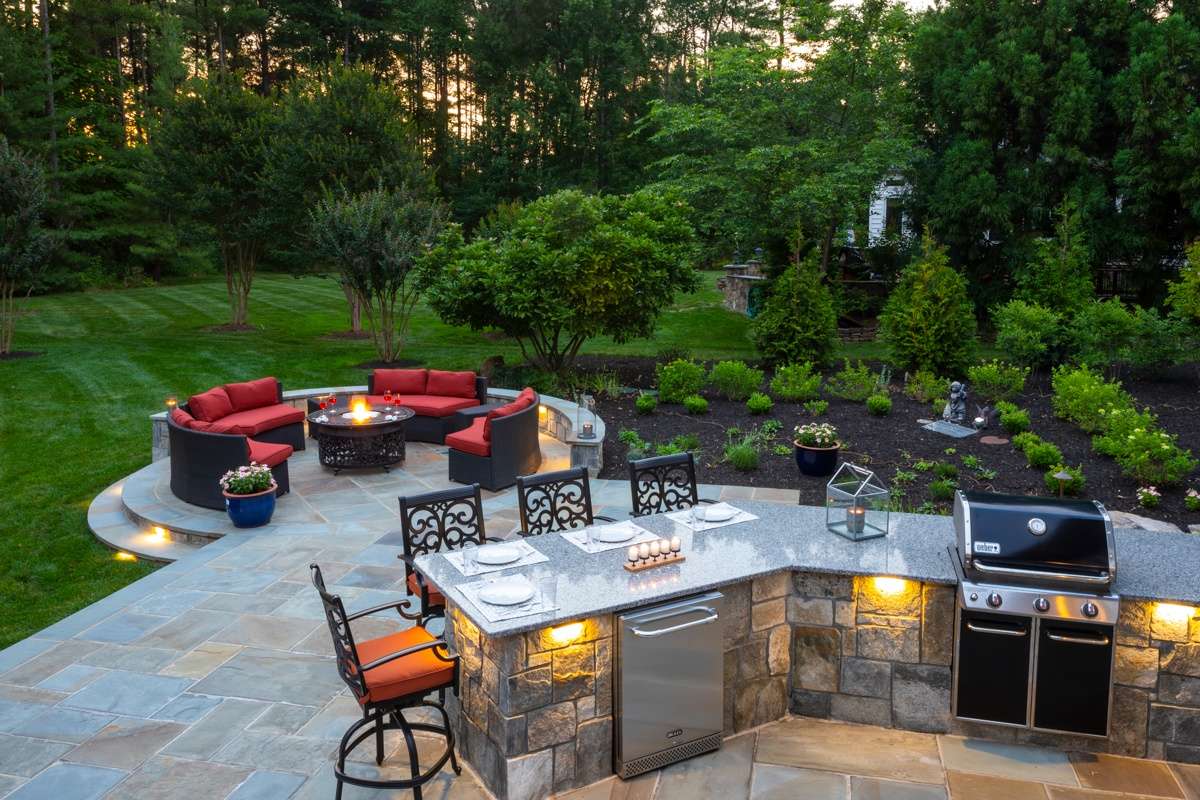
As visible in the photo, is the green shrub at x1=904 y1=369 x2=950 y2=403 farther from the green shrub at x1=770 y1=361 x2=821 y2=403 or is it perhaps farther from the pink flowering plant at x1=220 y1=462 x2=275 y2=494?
the pink flowering plant at x1=220 y1=462 x2=275 y2=494

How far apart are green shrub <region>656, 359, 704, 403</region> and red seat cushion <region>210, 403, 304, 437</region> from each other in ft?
18.1

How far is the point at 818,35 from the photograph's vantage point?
862 inches

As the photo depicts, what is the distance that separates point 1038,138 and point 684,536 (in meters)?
19.7

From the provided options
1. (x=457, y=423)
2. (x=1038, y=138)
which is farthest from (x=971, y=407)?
(x=1038, y=138)

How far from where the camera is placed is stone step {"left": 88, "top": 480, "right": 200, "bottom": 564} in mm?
9047

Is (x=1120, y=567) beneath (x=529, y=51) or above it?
beneath

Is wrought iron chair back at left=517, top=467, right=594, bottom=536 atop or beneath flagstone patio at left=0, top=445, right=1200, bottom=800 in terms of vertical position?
atop

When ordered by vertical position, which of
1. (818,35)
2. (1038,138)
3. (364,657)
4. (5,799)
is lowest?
(5,799)

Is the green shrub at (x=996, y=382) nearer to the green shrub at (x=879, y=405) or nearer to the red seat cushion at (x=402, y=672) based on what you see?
the green shrub at (x=879, y=405)

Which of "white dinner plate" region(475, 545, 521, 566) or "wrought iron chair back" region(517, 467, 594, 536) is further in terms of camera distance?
"wrought iron chair back" region(517, 467, 594, 536)

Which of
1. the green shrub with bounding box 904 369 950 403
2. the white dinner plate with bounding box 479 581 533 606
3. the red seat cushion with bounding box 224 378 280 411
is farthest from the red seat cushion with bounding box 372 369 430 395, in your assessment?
the white dinner plate with bounding box 479 581 533 606

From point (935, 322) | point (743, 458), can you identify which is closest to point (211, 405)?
point (743, 458)

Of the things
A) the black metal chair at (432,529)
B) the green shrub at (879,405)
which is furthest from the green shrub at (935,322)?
the black metal chair at (432,529)

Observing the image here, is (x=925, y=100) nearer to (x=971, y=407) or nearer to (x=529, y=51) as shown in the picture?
(x=971, y=407)
